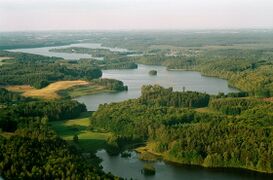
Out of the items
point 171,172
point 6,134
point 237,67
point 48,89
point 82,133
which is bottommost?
point 171,172

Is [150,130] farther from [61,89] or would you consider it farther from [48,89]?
[48,89]

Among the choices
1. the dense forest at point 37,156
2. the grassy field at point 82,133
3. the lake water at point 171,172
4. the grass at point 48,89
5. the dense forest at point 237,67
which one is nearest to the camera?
the dense forest at point 37,156

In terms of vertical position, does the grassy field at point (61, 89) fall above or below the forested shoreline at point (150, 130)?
below

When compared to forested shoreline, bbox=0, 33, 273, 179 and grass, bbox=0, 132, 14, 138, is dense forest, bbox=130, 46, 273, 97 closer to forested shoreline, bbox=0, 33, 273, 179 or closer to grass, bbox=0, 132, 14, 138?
forested shoreline, bbox=0, 33, 273, 179

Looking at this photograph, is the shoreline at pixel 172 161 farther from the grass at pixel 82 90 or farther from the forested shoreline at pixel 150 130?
the grass at pixel 82 90

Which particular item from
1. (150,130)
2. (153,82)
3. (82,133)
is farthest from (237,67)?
(82,133)

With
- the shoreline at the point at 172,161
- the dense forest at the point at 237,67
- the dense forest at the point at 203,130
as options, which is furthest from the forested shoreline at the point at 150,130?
the dense forest at the point at 237,67

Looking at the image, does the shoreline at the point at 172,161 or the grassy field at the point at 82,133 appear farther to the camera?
the grassy field at the point at 82,133
